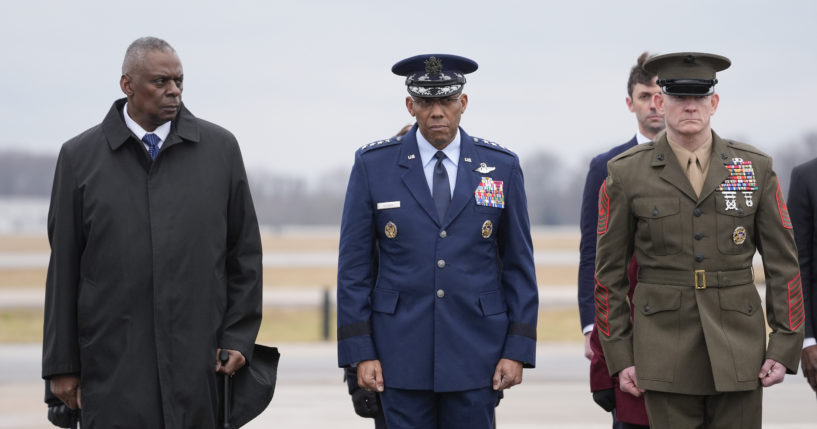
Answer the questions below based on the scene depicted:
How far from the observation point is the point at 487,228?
4.55 meters

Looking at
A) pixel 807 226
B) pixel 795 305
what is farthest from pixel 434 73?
pixel 807 226

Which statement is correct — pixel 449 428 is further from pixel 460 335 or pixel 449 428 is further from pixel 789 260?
pixel 789 260

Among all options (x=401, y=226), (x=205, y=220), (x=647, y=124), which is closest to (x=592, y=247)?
(x=647, y=124)

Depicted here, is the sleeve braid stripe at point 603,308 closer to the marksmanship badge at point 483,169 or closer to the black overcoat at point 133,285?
the marksmanship badge at point 483,169

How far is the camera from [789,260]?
4215 millimetres

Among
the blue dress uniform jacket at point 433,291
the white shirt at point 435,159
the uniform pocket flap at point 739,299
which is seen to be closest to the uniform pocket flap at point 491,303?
the blue dress uniform jacket at point 433,291

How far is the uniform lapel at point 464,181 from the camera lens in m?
4.54

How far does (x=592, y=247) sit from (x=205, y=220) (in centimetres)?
182

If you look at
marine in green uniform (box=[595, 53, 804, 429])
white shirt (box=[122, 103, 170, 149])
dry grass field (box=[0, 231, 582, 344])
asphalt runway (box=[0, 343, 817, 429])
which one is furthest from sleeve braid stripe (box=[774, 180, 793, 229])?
dry grass field (box=[0, 231, 582, 344])

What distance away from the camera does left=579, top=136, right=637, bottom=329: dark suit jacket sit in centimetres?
518

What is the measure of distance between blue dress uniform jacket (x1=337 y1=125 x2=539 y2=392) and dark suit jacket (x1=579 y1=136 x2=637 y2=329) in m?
0.67

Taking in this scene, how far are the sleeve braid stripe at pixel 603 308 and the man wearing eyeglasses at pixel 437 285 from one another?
266 mm

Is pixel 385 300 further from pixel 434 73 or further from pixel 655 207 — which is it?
pixel 655 207

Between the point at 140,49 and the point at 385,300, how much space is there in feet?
4.47
